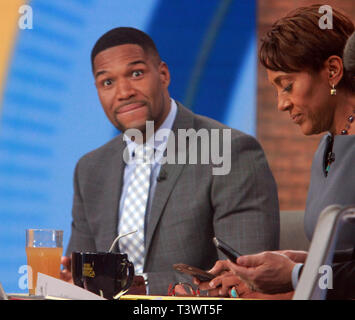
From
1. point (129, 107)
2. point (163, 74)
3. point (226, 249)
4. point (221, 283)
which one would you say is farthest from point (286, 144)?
point (226, 249)

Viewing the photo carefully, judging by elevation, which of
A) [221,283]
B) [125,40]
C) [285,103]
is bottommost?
[221,283]

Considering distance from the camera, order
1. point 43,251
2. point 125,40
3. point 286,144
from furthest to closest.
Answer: point 286,144, point 125,40, point 43,251

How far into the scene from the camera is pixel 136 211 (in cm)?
213

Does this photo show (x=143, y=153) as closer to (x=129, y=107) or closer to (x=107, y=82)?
(x=129, y=107)

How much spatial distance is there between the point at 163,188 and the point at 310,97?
0.60 meters

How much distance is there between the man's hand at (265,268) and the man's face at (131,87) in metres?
1.12

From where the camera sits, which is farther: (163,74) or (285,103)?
(163,74)

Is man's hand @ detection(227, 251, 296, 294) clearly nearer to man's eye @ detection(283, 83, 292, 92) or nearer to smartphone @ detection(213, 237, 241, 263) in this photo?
smartphone @ detection(213, 237, 241, 263)

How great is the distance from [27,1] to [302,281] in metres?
2.49

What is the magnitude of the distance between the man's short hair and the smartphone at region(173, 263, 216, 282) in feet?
4.09

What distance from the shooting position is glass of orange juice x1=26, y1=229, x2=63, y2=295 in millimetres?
1420

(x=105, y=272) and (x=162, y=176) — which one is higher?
(x=162, y=176)

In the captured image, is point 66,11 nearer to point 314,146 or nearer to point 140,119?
point 140,119

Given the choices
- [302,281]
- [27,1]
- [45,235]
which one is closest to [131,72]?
[27,1]
